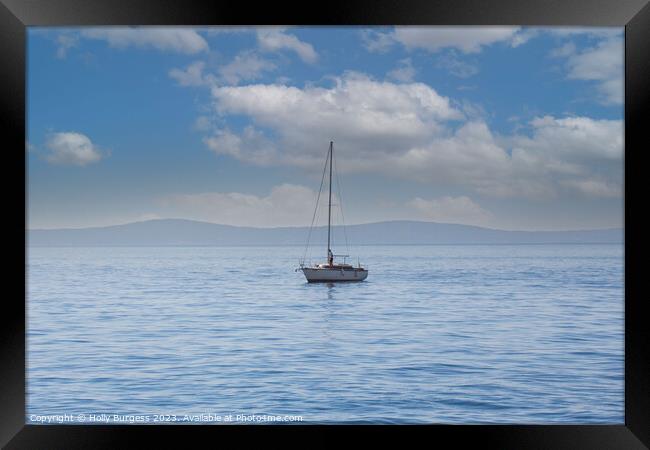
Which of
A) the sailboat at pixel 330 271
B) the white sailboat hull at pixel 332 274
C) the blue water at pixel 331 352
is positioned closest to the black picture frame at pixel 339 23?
the blue water at pixel 331 352

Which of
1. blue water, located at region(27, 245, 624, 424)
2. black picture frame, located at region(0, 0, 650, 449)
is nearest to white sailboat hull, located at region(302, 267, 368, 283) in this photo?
blue water, located at region(27, 245, 624, 424)

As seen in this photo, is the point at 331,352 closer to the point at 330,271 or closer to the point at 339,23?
the point at 330,271

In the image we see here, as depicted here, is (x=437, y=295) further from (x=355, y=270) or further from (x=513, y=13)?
(x=513, y=13)

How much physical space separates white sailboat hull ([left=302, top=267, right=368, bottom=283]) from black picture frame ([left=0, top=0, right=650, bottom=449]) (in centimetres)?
1601

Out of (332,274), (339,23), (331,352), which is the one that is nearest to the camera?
(339,23)

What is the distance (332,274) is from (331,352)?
741 cm

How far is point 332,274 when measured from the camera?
1898 centimetres

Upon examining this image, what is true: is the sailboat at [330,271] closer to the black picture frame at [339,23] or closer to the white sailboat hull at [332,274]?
the white sailboat hull at [332,274]

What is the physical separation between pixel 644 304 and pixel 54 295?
1801 centimetres

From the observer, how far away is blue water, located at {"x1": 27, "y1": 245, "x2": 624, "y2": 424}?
639 centimetres

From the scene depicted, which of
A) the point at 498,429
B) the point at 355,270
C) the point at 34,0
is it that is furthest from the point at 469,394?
the point at 355,270

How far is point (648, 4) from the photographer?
2369 millimetres

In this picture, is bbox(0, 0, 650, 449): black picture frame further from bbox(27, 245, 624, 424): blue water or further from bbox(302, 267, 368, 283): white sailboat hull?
bbox(302, 267, 368, 283): white sailboat hull

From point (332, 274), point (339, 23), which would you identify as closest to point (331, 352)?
point (332, 274)
